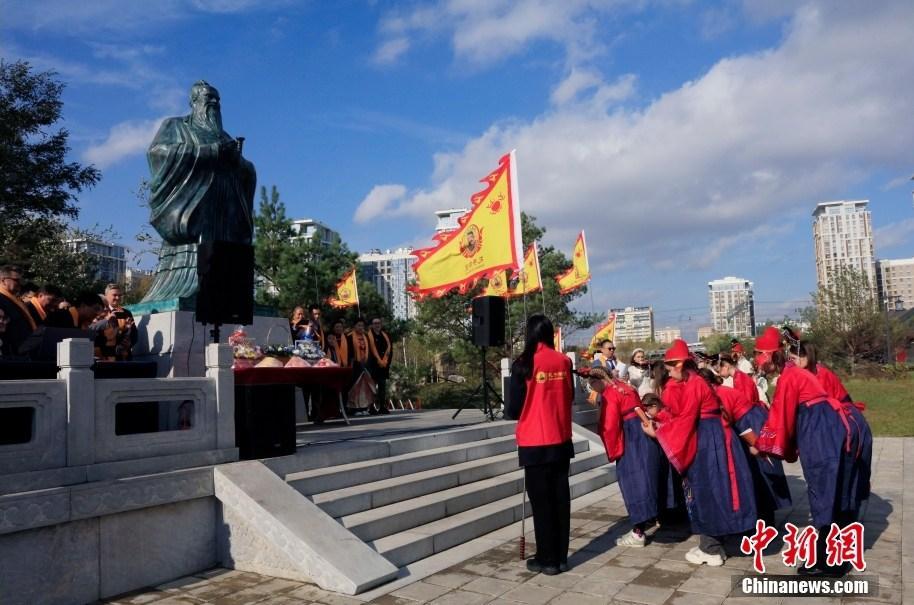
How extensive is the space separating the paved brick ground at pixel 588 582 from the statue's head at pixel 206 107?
705 centimetres

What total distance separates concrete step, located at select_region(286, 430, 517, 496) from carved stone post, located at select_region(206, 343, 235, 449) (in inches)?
23.4

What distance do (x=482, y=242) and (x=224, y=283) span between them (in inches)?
140

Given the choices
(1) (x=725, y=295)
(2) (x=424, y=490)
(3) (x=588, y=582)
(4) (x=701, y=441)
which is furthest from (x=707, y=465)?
(1) (x=725, y=295)

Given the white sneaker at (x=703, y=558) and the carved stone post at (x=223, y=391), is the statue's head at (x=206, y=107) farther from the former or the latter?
the white sneaker at (x=703, y=558)

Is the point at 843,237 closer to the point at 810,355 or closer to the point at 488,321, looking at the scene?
the point at 488,321

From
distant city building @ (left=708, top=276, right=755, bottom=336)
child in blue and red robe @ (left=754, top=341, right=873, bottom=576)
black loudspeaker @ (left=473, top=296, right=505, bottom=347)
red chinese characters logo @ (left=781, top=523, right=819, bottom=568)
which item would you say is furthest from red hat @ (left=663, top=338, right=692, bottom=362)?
distant city building @ (left=708, top=276, right=755, bottom=336)

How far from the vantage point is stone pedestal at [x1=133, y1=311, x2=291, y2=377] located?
27.9 feet

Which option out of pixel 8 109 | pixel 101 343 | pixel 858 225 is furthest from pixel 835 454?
pixel 858 225

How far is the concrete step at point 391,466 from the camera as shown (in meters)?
5.59

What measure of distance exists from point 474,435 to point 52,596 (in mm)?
4413

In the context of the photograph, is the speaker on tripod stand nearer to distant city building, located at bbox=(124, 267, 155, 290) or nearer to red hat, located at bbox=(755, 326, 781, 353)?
red hat, located at bbox=(755, 326, 781, 353)

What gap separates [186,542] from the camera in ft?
16.3

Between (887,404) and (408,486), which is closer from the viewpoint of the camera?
(408,486)

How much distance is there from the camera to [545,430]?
4.55m
